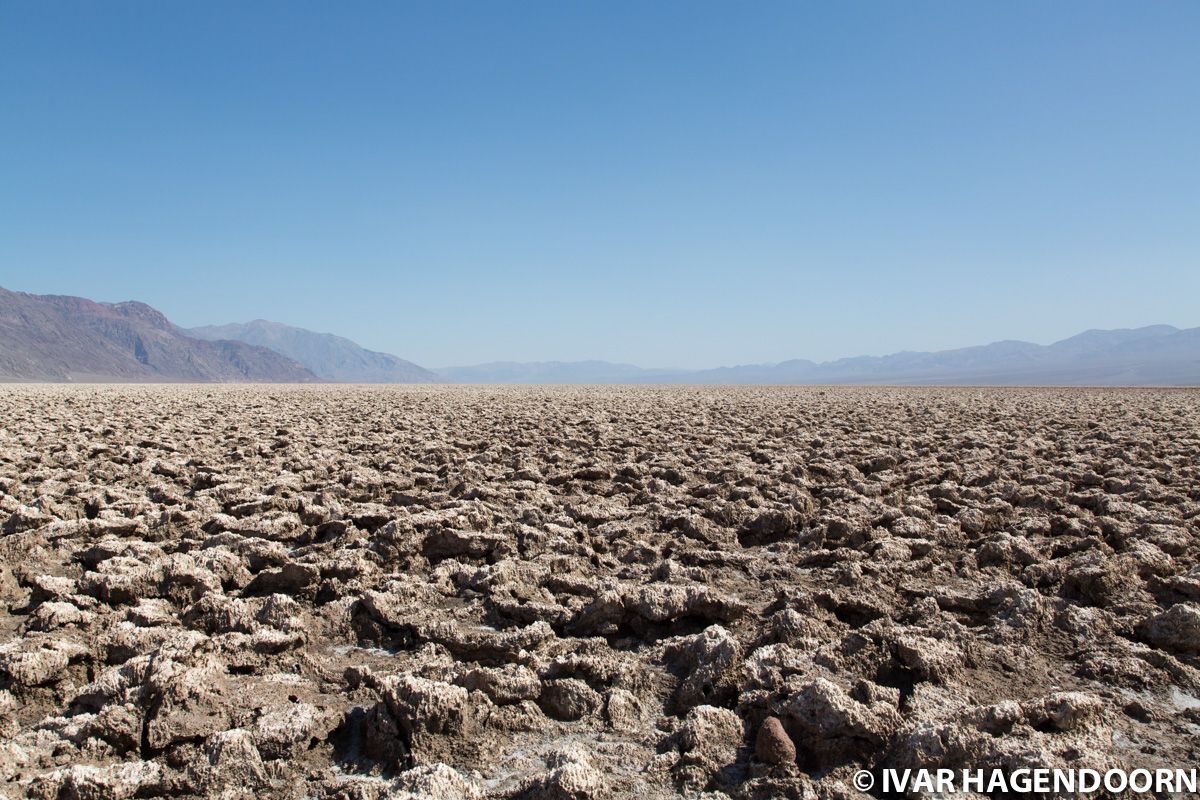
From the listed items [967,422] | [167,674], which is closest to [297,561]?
[167,674]

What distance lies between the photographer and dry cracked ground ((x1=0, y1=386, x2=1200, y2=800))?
6.23 ft

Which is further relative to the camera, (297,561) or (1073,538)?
(1073,538)

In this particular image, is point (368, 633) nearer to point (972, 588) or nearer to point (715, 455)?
point (972, 588)

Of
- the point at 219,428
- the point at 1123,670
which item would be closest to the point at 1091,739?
the point at 1123,670

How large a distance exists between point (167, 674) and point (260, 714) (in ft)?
1.01

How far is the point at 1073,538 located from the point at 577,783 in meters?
3.26

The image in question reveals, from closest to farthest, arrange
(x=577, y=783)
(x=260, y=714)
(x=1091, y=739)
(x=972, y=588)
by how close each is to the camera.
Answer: (x=577, y=783), (x=1091, y=739), (x=260, y=714), (x=972, y=588)

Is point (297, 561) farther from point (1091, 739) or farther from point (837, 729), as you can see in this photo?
point (1091, 739)

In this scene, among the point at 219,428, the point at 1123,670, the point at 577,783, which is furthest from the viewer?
the point at 219,428

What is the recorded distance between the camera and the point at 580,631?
283 centimetres

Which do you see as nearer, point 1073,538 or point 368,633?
point 368,633

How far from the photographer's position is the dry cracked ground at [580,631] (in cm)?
190

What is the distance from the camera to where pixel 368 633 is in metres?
2.79

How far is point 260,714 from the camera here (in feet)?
6.87
